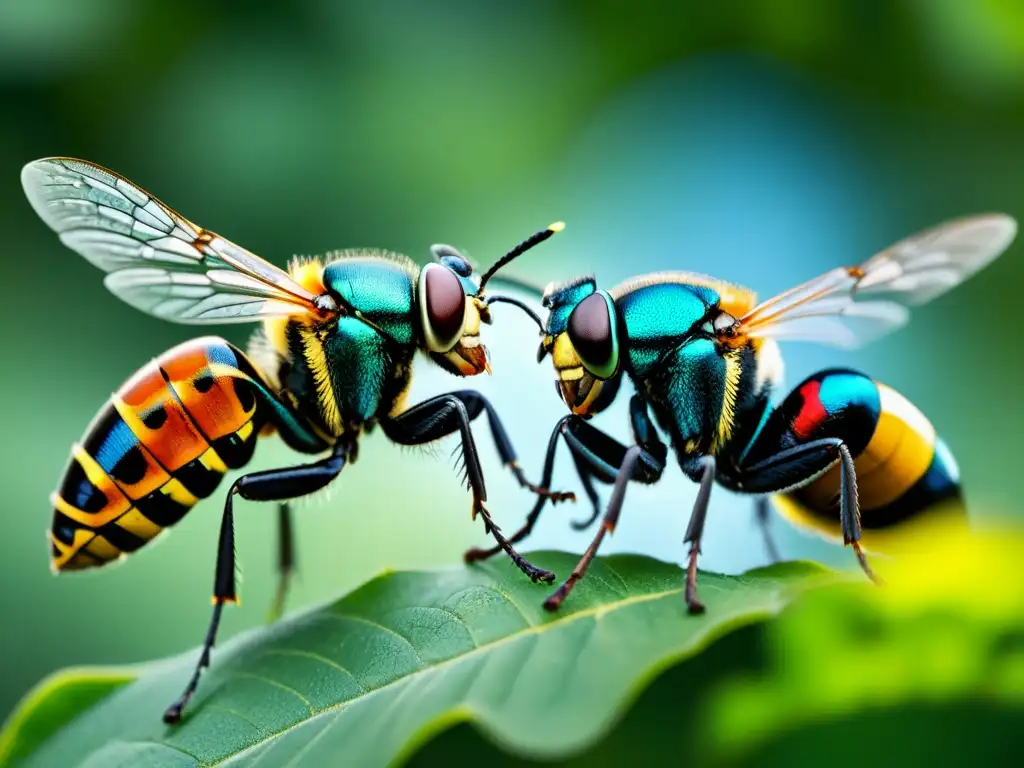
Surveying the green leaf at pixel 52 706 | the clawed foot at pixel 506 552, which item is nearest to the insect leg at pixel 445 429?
the clawed foot at pixel 506 552

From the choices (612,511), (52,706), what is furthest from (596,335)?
(52,706)

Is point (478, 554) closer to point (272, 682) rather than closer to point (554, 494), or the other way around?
point (554, 494)

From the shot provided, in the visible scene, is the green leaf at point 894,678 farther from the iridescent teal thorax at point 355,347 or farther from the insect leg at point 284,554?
the insect leg at point 284,554

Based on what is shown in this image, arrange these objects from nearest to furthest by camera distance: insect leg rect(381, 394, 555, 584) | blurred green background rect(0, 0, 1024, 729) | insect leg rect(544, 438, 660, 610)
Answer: insect leg rect(544, 438, 660, 610), insect leg rect(381, 394, 555, 584), blurred green background rect(0, 0, 1024, 729)

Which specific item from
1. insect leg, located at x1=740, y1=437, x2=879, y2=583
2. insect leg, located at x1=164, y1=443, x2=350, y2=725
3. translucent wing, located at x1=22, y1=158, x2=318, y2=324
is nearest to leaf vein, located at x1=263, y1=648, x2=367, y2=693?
insect leg, located at x1=164, y1=443, x2=350, y2=725

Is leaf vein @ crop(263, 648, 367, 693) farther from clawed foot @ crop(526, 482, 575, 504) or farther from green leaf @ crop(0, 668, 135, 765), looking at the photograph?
clawed foot @ crop(526, 482, 575, 504)

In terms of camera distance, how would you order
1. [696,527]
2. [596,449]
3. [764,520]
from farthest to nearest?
1. [764,520]
2. [596,449]
3. [696,527]

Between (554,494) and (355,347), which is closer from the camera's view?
(554,494)
